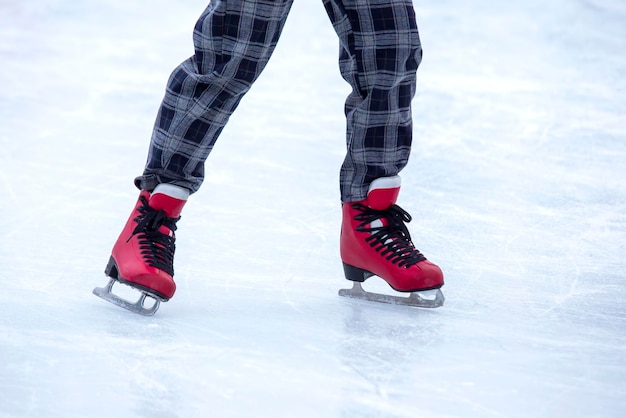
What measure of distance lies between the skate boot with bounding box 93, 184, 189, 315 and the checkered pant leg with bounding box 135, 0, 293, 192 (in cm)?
3

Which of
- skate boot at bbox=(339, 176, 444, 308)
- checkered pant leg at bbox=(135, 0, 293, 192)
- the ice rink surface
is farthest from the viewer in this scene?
skate boot at bbox=(339, 176, 444, 308)

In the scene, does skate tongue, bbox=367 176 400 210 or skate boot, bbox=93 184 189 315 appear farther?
skate tongue, bbox=367 176 400 210

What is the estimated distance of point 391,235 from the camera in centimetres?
161

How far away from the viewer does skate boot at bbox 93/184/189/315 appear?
1.46 meters

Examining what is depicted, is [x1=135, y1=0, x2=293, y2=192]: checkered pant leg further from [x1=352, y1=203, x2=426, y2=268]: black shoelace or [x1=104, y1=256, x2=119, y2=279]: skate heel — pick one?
[x1=352, y1=203, x2=426, y2=268]: black shoelace

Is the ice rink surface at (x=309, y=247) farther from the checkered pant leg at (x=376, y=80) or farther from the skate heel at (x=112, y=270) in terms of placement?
the checkered pant leg at (x=376, y=80)

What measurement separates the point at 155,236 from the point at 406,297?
41cm

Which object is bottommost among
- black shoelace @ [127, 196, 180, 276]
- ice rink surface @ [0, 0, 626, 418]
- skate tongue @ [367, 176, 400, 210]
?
ice rink surface @ [0, 0, 626, 418]

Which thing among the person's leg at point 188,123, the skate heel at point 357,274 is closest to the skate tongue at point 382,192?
the skate heel at point 357,274

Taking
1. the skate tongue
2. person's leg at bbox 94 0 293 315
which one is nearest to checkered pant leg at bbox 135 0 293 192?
person's leg at bbox 94 0 293 315

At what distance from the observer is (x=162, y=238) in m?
1.53

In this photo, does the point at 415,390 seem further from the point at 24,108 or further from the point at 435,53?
the point at 435,53

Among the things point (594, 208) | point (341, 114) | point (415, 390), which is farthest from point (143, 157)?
point (415, 390)

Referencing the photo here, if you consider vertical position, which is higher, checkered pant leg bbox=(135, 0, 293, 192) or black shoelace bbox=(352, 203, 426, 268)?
checkered pant leg bbox=(135, 0, 293, 192)
